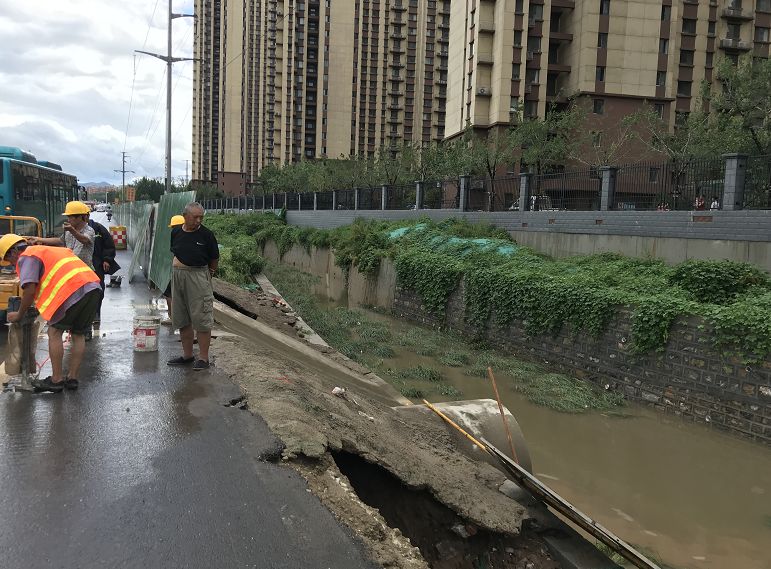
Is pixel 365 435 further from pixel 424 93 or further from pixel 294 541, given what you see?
pixel 424 93

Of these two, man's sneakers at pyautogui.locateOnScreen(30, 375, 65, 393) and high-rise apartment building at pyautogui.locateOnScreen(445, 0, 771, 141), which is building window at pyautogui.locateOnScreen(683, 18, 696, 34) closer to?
high-rise apartment building at pyautogui.locateOnScreen(445, 0, 771, 141)

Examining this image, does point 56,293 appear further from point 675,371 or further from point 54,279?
point 675,371

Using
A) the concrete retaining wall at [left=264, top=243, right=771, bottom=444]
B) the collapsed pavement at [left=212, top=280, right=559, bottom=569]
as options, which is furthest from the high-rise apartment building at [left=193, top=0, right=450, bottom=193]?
the collapsed pavement at [left=212, top=280, right=559, bottom=569]

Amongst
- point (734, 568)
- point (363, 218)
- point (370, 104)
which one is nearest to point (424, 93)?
point (370, 104)

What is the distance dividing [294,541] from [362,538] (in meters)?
0.39

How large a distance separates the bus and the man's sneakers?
525 inches

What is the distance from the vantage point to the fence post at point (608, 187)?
16.7 m

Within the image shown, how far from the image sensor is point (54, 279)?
556 cm

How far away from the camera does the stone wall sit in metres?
8.89

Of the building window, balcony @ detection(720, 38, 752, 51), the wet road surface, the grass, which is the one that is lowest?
A: the grass

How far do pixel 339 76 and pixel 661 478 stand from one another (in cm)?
10156

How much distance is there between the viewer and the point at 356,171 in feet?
176

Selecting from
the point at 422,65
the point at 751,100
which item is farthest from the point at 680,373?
the point at 422,65

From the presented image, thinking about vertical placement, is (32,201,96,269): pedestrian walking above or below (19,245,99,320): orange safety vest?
above
